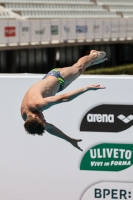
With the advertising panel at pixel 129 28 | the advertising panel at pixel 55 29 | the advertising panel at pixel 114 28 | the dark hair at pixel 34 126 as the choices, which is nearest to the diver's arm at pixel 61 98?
the dark hair at pixel 34 126

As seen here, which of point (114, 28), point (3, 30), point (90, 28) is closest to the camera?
point (3, 30)

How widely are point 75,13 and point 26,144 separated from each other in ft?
131

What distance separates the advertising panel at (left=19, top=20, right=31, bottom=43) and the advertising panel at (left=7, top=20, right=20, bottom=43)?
0.35m

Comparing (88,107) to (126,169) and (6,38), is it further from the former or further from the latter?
(6,38)

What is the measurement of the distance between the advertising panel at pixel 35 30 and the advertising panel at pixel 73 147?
30406 millimetres

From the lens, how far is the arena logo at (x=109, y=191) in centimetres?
474

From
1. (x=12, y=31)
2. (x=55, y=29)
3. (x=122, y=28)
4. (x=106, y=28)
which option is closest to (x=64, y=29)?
(x=55, y=29)

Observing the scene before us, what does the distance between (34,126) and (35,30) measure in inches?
1221

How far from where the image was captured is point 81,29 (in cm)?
3981

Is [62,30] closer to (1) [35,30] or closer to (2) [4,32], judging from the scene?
(1) [35,30]

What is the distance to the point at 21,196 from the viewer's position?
4973 mm

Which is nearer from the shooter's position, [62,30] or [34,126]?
[34,126]

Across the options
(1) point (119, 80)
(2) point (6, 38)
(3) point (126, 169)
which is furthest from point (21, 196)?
(2) point (6, 38)

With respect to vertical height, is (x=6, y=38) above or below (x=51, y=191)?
above
